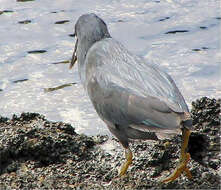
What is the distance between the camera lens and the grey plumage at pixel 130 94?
5176 mm

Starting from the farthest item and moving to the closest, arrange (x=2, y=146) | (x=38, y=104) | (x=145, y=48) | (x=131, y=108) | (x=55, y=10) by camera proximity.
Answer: (x=55, y=10) < (x=145, y=48) < (x=38, y=104) < (x=2, y=146) < (x=131, y=108)

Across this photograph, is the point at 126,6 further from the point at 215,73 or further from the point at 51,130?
the point at 51,130

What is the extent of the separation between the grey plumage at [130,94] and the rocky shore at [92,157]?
28cm

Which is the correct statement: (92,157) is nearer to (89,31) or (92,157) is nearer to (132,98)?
(132,98)

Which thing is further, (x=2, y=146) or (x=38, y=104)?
(x=38, y=104)

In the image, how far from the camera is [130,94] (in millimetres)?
5383

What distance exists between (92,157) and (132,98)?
0.76 metres

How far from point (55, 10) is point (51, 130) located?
186 inches

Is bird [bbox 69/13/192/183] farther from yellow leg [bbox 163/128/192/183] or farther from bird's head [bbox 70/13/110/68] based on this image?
bird's head [bbox 70/13/110/68]

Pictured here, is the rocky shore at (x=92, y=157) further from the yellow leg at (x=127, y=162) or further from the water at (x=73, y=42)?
the water at (x=73, y=42)

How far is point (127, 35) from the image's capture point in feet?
31.8

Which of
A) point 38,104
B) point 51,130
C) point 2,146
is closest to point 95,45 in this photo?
point 51,130

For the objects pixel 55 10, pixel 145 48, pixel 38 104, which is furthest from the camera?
pixel 55 10

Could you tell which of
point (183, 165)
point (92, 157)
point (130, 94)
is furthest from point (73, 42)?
point (183, 165)
